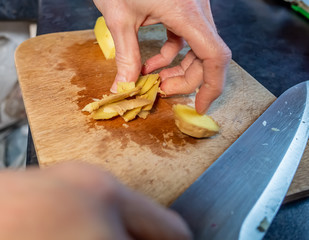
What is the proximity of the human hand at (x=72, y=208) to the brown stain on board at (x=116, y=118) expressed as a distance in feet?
1.60

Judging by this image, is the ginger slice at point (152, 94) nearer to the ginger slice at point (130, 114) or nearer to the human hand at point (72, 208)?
the ginger slice at point (130, 114)

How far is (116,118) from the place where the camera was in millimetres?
974

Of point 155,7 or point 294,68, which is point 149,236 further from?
point 294,68

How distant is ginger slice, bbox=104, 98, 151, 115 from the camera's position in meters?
0.92

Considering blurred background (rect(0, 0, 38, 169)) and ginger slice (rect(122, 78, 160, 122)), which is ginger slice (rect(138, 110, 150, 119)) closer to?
ginger slice (rect(122, 78, 160, 122))

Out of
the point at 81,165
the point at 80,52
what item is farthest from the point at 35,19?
the point at 81,165

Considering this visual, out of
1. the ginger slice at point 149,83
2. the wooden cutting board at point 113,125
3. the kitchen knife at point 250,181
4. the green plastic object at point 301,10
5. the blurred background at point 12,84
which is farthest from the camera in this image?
the green plastic object at point 301,10

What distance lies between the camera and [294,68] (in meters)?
1.52

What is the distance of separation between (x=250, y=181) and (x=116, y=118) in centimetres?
49

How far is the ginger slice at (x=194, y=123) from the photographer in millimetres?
894

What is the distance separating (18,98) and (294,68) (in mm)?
1713

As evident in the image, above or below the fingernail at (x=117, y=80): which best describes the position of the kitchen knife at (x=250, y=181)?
below

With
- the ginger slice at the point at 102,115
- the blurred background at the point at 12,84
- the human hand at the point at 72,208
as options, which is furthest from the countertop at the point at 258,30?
the human hand at the point at 72,208

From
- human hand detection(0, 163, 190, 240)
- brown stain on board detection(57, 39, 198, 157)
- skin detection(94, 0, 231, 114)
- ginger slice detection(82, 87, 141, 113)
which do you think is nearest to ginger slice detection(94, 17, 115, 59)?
brown stain on board detection(57, 39, 198, 157)
